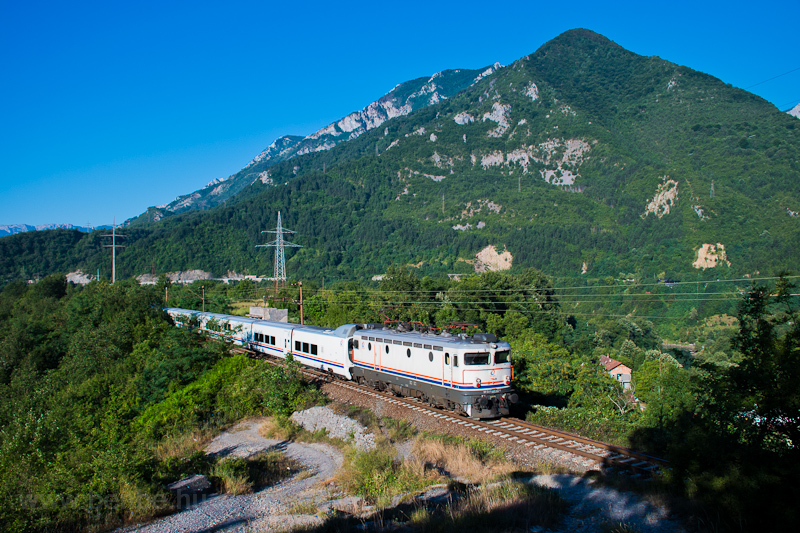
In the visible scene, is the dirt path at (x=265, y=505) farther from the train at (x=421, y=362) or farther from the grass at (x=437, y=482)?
the train at (x=421, y=362)

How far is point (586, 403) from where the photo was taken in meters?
22.0

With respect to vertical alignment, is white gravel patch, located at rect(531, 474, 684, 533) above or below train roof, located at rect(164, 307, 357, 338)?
below

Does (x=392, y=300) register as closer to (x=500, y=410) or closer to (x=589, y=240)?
(x=500, y=410)

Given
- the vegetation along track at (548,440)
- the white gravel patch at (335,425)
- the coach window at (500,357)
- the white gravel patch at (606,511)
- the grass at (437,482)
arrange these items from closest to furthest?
the white gravel patch at (606,511), the grass at (437,482), the vegetation along track at (548,440), the white gravel patch at (335,425), the coach window at (500,357)

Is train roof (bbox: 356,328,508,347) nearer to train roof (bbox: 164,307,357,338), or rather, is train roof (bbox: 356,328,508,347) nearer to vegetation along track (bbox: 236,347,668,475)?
train roof (bbox: 164,307,357,338)

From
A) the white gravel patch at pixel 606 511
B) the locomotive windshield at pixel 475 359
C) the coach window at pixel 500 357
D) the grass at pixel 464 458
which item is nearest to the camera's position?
the white gravel patch at pixel 606 511

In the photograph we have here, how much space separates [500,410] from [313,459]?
24.6 feet

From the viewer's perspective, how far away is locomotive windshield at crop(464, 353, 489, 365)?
18641mm

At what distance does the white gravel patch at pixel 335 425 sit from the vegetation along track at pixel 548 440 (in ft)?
9.98

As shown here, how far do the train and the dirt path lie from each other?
528 cm

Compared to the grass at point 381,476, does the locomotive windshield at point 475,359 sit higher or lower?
higher

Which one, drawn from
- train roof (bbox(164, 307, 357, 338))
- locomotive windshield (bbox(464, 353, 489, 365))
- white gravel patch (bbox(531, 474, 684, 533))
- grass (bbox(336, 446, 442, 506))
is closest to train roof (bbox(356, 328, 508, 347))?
locomotive windshield (bbox(464, 353, 489, 365))

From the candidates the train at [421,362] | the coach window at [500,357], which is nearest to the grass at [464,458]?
the train at [421,362]

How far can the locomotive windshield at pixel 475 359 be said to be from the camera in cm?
1864
